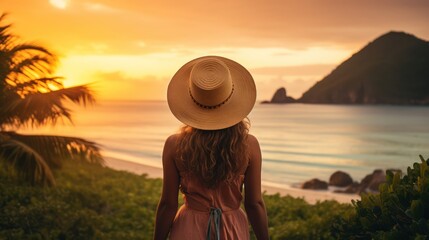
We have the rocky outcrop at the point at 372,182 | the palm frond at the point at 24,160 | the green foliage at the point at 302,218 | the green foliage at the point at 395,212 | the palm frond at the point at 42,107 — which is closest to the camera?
the green foliage at the point at 395,212

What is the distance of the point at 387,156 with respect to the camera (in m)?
39.4

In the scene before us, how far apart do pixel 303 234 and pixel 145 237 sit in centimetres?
249

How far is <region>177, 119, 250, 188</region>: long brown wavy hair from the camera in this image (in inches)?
115

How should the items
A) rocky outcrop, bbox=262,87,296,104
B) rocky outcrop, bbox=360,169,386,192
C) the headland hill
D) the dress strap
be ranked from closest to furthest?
1. the dress strap
2. rocky outcrop, bbox=360,169,386,192
3. the headland hill
4. rocky outcrop, bbox=262,87,296,104

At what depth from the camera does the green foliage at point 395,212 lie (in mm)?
2910

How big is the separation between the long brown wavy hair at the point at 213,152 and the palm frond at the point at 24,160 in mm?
7318

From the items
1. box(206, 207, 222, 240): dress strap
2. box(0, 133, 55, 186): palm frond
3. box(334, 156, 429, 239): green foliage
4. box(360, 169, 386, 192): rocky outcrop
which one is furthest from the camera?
box(360, 169, 386, 192): rocky outcrop

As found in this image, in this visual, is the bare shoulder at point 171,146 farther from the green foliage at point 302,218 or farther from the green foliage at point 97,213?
the green foliage at point 97,213

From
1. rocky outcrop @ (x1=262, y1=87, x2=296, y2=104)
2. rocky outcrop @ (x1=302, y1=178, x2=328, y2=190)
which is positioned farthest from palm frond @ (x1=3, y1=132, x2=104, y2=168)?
rocky outcrop @ (x1=262, y1=87, x2=296, y2=104)

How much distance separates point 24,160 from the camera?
990cm

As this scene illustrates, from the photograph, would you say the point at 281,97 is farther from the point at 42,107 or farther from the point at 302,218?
the point at 302,218

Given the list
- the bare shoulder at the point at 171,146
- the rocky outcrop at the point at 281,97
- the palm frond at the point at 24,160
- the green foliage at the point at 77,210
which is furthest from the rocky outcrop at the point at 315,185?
the rocky outcrop at the point at 281,97

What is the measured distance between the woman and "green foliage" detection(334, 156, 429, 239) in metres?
0.73

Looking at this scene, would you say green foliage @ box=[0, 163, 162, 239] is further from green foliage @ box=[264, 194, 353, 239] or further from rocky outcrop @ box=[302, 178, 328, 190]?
rocky outcrop @ box=[302, 178, 328, 190]
